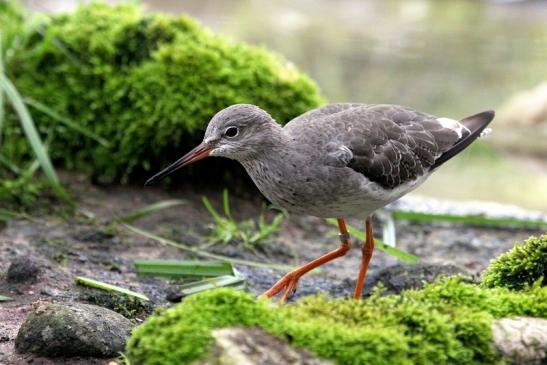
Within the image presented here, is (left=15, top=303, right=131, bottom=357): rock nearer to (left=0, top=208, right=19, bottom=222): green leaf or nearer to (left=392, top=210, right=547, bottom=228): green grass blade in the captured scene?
(left=0, top=208, right=19, bottom=222): green leaf

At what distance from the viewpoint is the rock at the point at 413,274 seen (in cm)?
575

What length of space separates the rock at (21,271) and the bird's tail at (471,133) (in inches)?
123

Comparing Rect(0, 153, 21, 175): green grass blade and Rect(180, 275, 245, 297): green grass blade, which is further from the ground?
Rect(0, 153, 21, 175): green grass blade

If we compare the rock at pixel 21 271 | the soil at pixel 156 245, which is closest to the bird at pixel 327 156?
the soil at pixel 156 245

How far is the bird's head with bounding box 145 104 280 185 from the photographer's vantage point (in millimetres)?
5551

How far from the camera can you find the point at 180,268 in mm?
6145

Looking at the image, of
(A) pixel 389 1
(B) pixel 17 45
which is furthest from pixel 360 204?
(A) pixel 389 1

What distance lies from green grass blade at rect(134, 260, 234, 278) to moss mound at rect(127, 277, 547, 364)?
233cm

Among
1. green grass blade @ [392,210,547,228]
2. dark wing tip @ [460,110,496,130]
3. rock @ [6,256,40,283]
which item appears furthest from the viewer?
green grass blade @ [392,210,547,228]

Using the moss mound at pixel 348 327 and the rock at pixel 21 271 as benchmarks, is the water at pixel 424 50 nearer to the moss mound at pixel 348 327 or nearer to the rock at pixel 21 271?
the rock at pixel 21 271

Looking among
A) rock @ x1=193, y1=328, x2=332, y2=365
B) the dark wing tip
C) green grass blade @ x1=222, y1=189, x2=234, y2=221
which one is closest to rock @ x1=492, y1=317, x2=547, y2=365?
rock @ x1=193, y1=328, x2=332, y2=365

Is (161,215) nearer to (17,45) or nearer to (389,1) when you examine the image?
(17,45)

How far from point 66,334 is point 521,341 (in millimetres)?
2296

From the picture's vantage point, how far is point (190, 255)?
699cm
